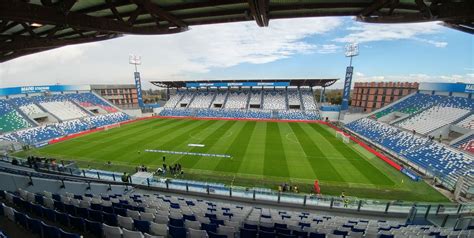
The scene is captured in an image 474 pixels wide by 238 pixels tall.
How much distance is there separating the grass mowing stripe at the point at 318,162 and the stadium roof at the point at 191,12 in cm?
1234

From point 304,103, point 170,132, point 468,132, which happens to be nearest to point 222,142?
point 170,132

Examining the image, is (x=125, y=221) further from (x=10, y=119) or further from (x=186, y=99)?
(x=186, y=99)

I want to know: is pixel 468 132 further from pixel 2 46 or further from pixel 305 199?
pixel 2 46

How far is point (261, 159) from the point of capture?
67.8 ft

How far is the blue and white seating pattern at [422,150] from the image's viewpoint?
16.9 metres

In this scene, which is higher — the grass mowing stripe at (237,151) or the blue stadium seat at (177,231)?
the blue stadium seat at (177,231)

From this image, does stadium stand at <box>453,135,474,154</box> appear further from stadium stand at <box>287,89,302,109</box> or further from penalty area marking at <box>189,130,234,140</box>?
stadium stand at <box>287,89,302,109</box>

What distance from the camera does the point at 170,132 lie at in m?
33.0

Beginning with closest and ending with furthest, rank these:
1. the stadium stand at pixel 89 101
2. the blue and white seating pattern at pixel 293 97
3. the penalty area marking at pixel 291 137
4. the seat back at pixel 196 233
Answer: the seat back at pixel 196 233, the penalty area marking at pixel 291 137, the stadium stand at pixel 89 101, the blue and white seating pattern at pixel 293 97

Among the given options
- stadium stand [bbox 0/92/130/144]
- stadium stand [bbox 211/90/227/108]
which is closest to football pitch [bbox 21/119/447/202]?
stadium stand [bbox 0/92/130/144]

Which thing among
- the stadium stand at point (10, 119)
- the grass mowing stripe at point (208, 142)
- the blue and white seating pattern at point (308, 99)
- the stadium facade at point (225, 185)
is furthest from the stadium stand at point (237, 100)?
the stadium stand at point (10, 119)

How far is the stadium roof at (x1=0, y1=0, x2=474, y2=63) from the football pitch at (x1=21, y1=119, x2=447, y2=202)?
11.5 m

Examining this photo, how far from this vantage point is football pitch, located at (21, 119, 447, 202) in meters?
15.5

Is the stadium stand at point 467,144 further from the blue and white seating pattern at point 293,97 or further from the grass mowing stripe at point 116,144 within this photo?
the grass mowing stripe at point 116,144
